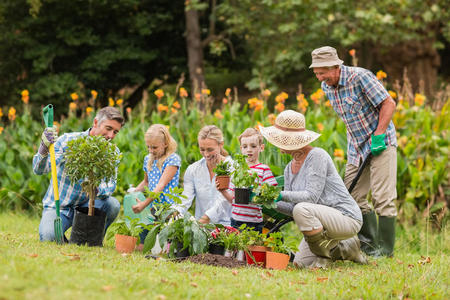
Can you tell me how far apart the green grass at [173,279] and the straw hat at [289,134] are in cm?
95

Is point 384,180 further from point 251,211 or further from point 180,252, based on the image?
point 180,252

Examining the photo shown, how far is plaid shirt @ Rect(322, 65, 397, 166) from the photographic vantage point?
479cm

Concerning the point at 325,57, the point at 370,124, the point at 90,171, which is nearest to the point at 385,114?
the point at 370,124

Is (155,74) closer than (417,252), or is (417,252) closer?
(417,252)

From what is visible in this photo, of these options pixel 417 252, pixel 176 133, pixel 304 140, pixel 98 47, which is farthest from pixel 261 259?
pixel 98 47

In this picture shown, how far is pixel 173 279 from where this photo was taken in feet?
10.2

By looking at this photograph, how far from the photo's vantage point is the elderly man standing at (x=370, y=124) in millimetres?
4738

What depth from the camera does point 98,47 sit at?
43.9ft

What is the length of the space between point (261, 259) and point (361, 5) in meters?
8.70

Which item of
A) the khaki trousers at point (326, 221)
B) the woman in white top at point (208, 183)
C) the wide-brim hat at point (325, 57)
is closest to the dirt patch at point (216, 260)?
the khaki trousers at point (326, 221)

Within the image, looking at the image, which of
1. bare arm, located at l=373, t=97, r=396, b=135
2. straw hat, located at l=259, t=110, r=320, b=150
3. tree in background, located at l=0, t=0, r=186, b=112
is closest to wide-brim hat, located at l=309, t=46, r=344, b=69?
bare arm, located at l=373, t=97, r=396, b=135

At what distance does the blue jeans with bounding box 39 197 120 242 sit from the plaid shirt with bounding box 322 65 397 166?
2254 mm

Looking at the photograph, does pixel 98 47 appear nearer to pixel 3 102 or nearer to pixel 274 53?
pixel 3 102

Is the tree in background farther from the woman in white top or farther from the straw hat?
the straw hat
